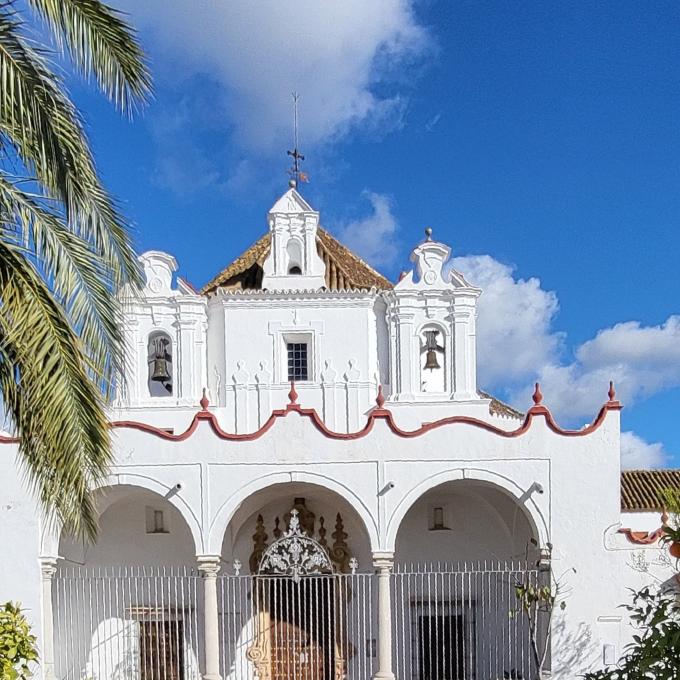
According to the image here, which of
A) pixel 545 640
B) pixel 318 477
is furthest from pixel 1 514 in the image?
pixel 545 640

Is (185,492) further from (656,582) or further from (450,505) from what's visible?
(656,582)

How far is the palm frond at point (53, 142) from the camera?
6.07 m

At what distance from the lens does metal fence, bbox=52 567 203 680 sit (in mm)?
14795

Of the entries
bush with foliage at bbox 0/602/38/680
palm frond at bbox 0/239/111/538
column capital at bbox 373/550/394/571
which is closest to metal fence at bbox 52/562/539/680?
column capital at bbox 373/550/394/571

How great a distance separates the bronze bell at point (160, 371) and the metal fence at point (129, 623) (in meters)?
3.75

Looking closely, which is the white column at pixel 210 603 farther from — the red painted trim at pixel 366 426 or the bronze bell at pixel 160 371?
the bronze bell at pixel 160 371

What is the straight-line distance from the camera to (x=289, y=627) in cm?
1561

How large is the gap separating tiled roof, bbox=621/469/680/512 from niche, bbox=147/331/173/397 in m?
13.4

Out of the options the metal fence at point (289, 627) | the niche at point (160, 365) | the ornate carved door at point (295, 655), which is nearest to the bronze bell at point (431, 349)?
the metal fence at point (289, 627)

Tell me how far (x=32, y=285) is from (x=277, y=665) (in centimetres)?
1149

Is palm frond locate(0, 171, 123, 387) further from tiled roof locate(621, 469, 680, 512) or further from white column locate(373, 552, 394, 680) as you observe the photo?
tiled roof locate(621, 469, 680, 512)

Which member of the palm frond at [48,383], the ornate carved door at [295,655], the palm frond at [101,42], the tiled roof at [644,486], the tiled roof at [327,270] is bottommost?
the ornate carved door at [295,655]

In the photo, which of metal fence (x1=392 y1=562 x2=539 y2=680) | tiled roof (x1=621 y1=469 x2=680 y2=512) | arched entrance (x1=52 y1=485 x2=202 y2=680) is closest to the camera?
arched entrance (x1=52 y1=485 x2=202 y2=680)

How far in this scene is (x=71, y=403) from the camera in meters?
6.16
